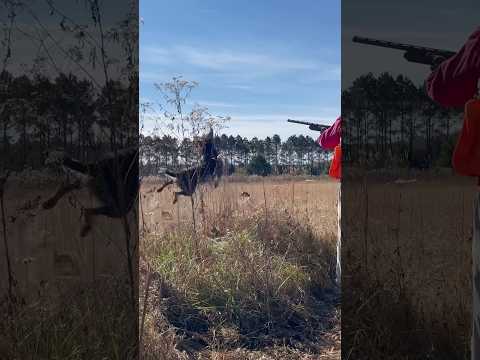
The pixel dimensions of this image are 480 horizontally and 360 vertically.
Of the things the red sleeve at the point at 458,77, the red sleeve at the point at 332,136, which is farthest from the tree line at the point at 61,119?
the red sleeve at the point at 332,136

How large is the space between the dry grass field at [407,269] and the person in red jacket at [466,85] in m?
0.29

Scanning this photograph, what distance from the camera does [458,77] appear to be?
73.2 inches

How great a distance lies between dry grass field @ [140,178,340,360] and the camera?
370 centimetres

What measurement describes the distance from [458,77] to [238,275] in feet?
9.15

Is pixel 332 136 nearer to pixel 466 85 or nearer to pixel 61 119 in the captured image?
pixel 466 85

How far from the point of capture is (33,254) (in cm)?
221

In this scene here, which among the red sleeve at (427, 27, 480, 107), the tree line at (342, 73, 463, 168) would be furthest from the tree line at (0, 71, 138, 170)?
the red sleeve at (427, 27, 480, 107)

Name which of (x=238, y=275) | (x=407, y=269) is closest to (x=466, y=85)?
(x=407, y=269)

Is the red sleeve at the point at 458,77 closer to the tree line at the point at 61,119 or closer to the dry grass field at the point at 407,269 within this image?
the dry grass field at the point at 407,269

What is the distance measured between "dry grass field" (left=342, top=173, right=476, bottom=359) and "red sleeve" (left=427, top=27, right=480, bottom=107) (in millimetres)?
380

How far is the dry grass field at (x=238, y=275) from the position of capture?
3701 mm

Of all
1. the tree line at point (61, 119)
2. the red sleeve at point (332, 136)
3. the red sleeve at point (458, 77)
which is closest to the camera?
the red sleeve at point (458, 77)

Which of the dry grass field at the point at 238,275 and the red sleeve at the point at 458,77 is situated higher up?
the red sleeve at the point at 458,77

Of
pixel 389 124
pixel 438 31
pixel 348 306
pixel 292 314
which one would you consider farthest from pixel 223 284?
pixel 438 31
